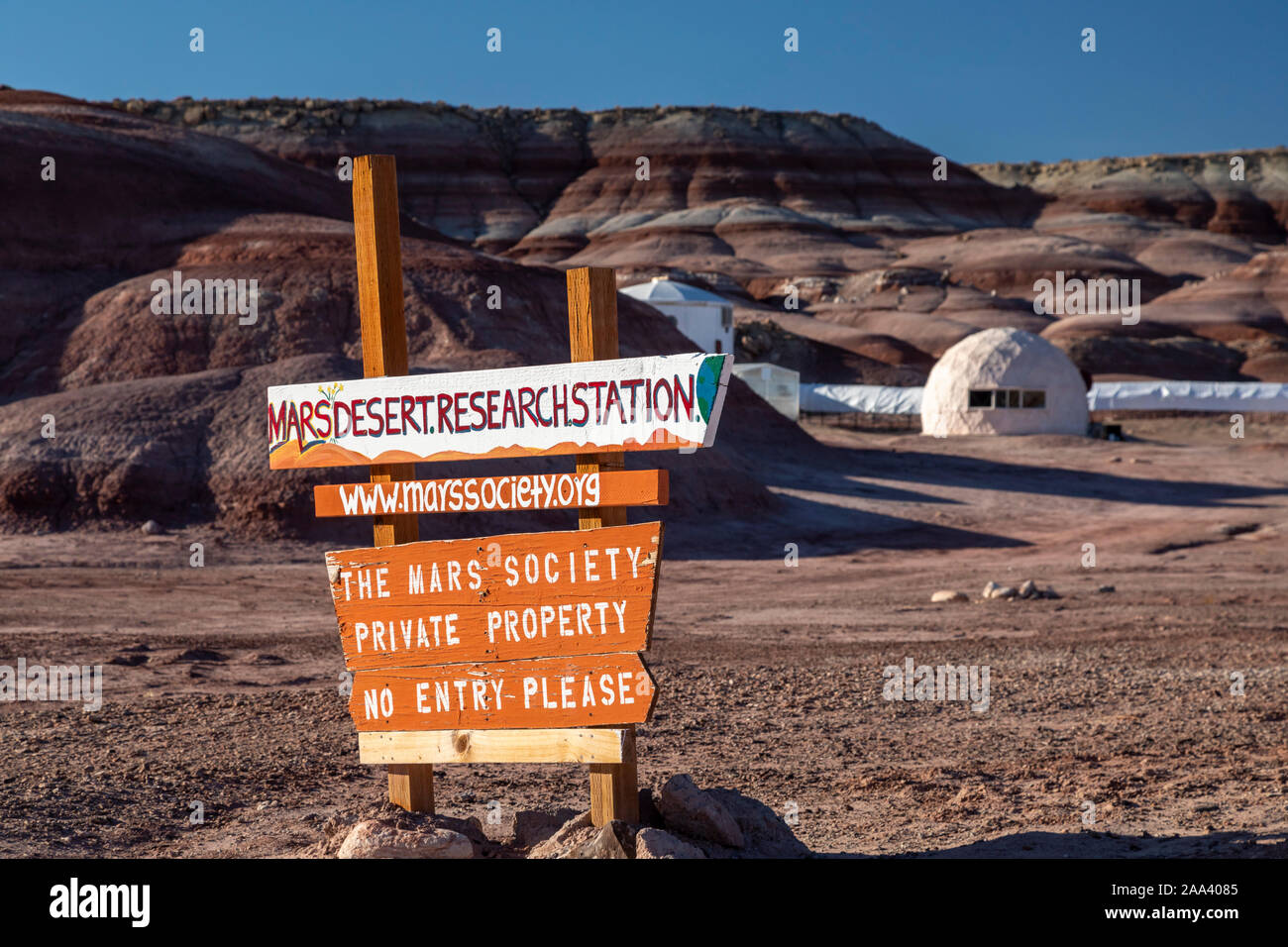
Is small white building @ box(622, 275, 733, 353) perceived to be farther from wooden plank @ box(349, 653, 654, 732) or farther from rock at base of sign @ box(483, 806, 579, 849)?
wooden plank @ box(349, 653, 654, 732)

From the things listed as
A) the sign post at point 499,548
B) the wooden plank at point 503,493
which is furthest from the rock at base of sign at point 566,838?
the wooden plank at point 503,493

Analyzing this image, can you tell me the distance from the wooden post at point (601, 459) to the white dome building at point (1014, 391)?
36.1 m

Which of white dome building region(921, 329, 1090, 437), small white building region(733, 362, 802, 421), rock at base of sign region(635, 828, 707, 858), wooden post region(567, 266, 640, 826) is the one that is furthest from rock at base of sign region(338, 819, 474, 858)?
small white building region(733, 362, 802, 421)

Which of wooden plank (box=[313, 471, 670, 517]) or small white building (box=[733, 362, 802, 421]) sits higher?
small white building (box=[733, 362, 802, 421])

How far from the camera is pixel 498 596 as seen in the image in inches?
189

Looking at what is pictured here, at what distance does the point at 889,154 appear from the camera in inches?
4806

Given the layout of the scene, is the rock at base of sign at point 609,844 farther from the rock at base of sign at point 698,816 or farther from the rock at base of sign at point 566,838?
the rock at base of sign at point 698,816

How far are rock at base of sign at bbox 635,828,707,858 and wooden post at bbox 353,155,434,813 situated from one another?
1090 millimetres

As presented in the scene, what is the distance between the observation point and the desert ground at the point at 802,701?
603cm

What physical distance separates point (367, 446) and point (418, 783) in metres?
1.44

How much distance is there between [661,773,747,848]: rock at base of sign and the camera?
4.88m

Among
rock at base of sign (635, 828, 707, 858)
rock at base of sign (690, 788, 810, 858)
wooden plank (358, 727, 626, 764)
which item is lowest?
rock at base of sign (690, 788, 810, 858)
